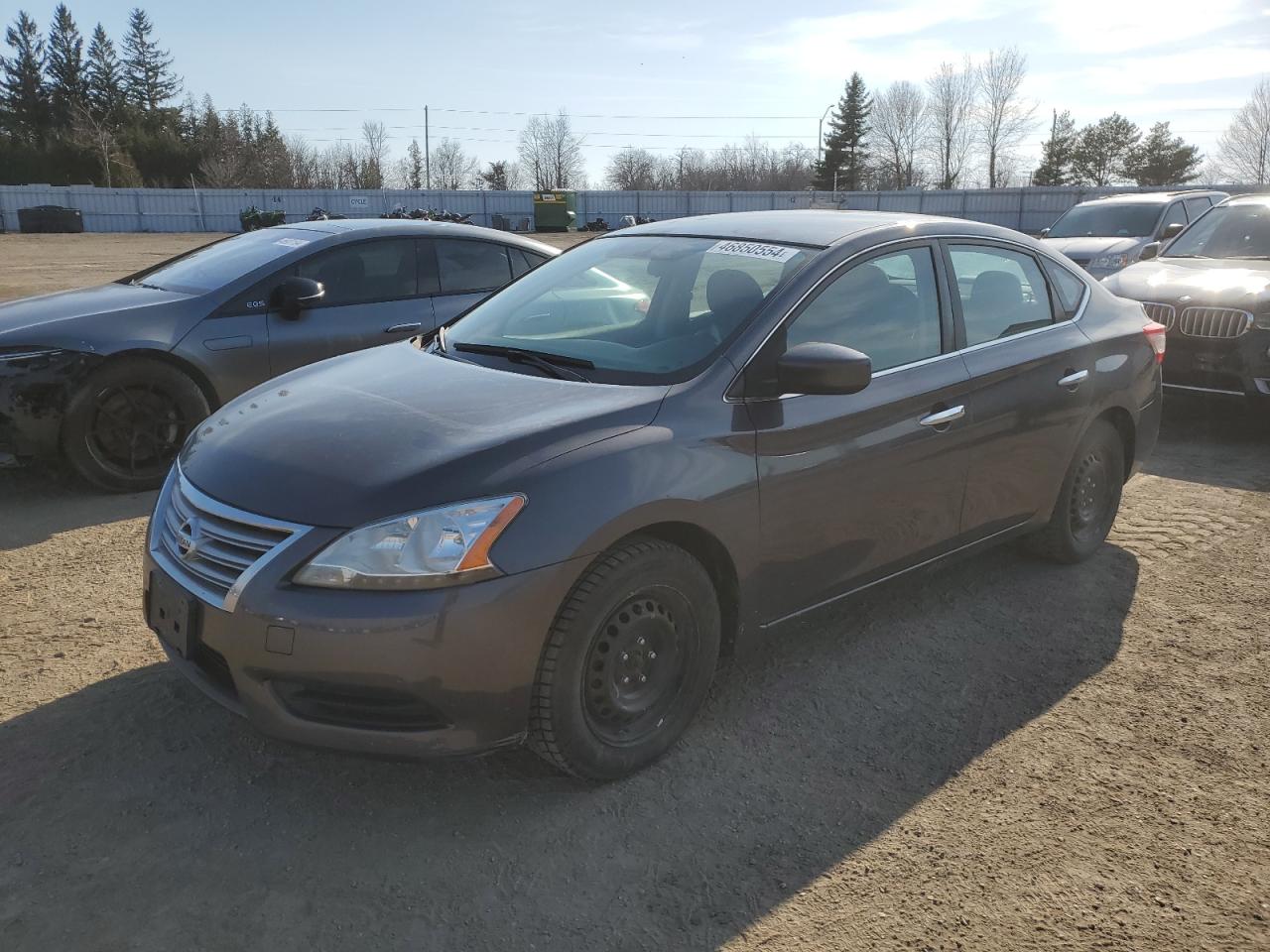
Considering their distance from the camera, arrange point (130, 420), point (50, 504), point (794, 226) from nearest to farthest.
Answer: point (794, 226) < point (50, 504) < point (130, 420)

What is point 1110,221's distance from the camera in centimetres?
1355

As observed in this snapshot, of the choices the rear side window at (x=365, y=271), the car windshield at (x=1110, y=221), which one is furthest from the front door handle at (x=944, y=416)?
the car windshield at (x=1110, y=221)

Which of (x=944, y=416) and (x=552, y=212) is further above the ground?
(x=552, y=212)

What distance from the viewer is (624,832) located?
9.39ft

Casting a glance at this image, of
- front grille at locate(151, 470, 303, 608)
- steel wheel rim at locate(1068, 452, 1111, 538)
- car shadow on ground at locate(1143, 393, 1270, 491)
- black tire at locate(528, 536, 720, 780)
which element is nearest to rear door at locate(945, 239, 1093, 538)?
steel wheel rim at locate(1068, 452, 1111, 538)

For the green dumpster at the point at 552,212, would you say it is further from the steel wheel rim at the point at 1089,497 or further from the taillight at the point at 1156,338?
the steel wheel rim at the point at 1089,497

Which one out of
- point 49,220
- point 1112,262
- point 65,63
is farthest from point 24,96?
point 1112,262

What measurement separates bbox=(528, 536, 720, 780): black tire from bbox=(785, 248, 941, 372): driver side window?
3.22 ft

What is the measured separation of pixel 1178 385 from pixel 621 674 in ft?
20.7

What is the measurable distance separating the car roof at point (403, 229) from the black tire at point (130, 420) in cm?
146

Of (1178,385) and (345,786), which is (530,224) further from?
(345,786)

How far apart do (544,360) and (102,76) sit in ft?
308

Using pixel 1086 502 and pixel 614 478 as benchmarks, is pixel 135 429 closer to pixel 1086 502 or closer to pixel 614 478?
pixel 614 478

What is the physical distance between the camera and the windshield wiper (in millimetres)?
3461
